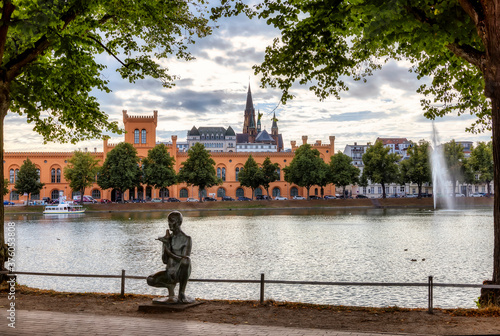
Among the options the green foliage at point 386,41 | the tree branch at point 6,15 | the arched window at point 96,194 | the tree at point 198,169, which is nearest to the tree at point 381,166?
the tree at point 198,169

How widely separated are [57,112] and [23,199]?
74.6 m

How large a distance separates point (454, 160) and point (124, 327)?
256 ft

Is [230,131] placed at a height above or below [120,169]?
above

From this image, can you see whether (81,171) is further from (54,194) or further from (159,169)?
(54,194)

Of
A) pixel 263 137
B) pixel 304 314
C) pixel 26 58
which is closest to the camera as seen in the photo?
pixel 304 314

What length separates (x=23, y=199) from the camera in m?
81.6

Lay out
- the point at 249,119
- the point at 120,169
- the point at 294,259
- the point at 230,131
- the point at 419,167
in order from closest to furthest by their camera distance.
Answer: the point at 294,259 → the point at 120,169 → the point at 419,167 → the point at 230,131 → the point at 249,119

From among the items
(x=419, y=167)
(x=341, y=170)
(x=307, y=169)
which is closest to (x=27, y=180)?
(x=307, y=169)

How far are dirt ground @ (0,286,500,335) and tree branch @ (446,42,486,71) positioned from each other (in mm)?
4794

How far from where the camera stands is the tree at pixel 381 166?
76.7 metres

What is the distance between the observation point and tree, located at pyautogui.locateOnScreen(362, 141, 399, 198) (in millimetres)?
76688

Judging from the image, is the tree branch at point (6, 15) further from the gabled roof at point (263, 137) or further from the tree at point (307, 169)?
the gabled roof at point (263, 137)

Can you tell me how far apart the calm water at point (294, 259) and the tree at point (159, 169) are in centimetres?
3562

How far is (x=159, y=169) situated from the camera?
69.9 meters
